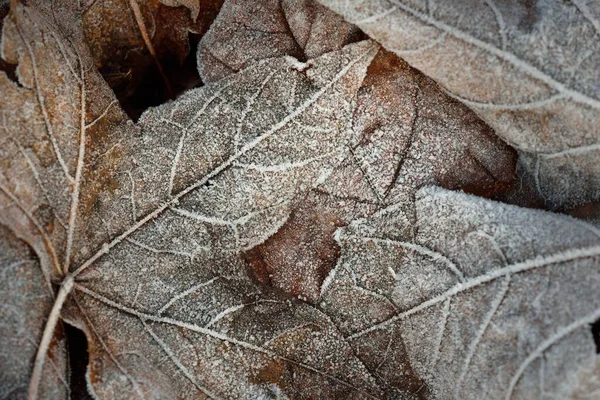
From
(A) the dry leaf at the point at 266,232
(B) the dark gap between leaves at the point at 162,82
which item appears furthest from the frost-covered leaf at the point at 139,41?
(A) the dry leaf at the point at 266,232

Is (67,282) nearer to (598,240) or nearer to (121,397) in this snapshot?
(121,397)

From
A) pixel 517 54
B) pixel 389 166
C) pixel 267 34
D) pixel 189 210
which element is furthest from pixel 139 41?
pixel 517 54

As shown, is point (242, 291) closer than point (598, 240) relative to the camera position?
No

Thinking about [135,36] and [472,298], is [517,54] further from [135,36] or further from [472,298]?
[135,36]

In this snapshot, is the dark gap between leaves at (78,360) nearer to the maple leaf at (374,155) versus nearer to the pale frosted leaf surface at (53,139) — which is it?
the pale frosted leaf surface at (53,139)

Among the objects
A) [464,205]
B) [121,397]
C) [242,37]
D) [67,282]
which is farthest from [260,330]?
[242,37]

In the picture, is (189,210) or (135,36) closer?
(189,210)

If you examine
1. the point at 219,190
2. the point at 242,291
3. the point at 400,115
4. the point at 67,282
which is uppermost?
the point at 400,115
